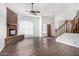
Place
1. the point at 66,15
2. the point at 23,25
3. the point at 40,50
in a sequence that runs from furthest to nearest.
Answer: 1. the point at 23,25
2. the point at 66,15
3. the point at 40,50

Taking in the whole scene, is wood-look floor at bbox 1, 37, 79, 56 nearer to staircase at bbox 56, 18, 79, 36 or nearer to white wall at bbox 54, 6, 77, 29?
staircase at bbox 56, 18, 79, 36

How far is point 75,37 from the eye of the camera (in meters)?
5.96

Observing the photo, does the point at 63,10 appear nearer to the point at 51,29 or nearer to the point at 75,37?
the point at 75,37

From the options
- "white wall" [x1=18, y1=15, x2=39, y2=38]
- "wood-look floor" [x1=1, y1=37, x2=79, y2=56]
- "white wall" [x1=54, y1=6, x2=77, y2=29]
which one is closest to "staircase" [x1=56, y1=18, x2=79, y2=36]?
"white wall" [x1=54, y1=6, x2=77, y2=29]

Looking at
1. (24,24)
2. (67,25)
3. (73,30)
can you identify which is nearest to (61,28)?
(67,25)

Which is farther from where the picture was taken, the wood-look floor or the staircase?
the staircase

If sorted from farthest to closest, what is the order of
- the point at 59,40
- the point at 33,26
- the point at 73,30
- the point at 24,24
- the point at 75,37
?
1. the point at 33,26
2. the point at 24,24
3. the point at 59,40
4. the point at 73,30
5. the point at 75,37

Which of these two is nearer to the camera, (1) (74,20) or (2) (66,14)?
(1) (74,20)

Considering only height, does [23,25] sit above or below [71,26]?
above

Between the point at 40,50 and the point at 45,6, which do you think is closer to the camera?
the point at 40,50

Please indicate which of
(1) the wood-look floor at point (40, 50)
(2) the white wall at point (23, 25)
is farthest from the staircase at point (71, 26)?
(2) the white wall at point (23, 25)

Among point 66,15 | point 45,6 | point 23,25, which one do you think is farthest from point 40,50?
point 23,25

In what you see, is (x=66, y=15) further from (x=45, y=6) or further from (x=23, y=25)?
(x=23, y=25)

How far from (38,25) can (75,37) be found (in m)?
6.84
